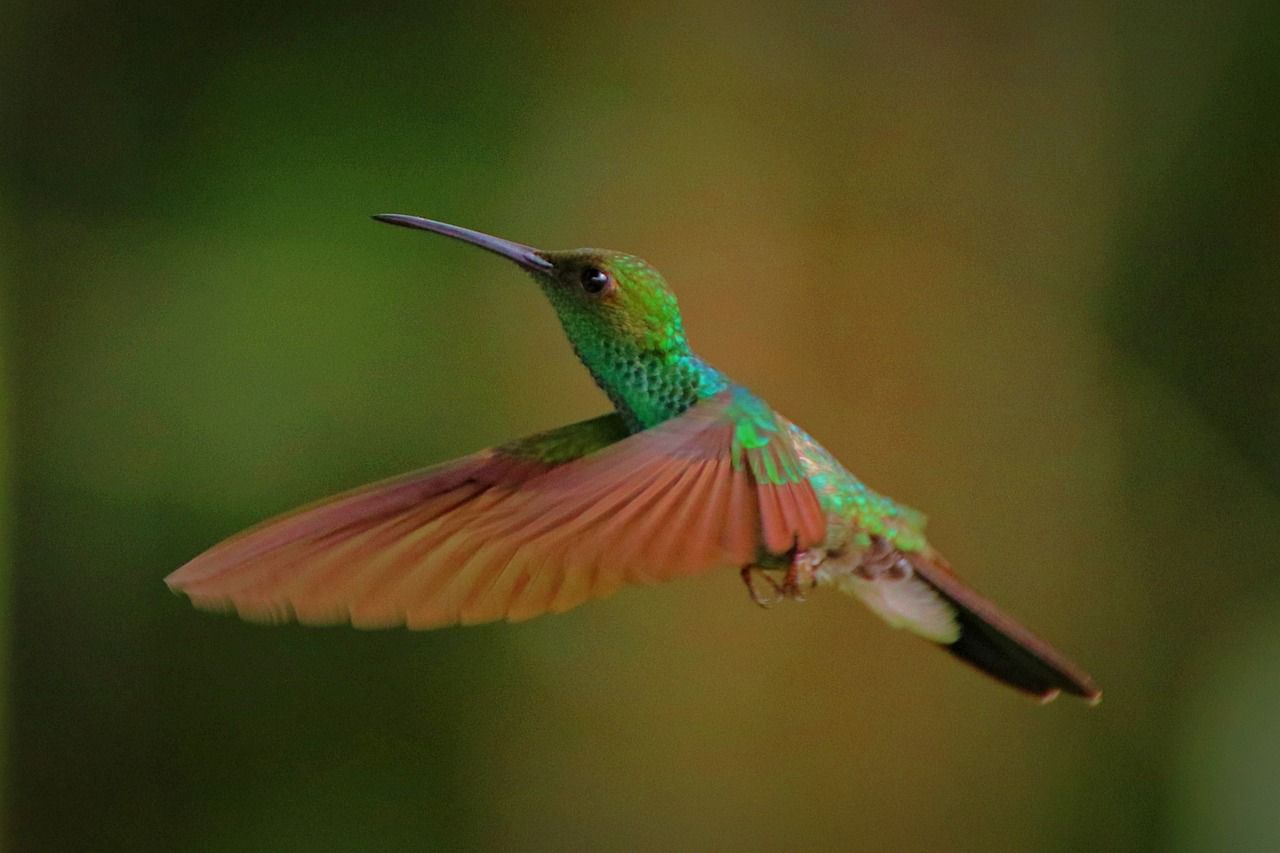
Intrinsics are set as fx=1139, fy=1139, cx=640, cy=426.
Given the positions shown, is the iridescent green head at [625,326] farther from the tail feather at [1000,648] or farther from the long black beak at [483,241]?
the tail feather at [1000,648]

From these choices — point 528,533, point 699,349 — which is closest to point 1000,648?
point 528,533

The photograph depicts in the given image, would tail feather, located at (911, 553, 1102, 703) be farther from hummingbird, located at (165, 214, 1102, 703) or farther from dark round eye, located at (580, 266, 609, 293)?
dark round eye, located at (580, 266, 609, 293)

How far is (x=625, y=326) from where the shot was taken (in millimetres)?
750

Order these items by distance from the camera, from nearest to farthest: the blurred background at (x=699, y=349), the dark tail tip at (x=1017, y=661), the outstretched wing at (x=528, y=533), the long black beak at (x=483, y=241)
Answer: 1. the outstretched wing at (x=528, y=533)
2. the long black beak at (x=483, y=241)
3. the dark tail tip at (x=1017, y=661)
4. the blurred background at (x=699, y=349)

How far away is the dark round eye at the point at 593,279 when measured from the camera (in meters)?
0.74

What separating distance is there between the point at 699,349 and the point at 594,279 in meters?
1.20

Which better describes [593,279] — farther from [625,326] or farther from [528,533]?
[528,533]

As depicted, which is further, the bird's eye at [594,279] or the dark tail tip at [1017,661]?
the dark tail tip at [1017,661]


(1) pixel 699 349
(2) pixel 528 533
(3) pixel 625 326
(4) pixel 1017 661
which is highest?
(1) pixel 699 349

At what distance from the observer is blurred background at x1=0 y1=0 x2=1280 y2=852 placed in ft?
5.25

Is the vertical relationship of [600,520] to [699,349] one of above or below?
below

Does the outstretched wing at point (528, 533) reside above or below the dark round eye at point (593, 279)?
below

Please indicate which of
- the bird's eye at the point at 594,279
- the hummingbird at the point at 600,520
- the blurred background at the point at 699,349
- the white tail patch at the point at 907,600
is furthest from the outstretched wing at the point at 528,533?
the blurred background at the point at 699,349

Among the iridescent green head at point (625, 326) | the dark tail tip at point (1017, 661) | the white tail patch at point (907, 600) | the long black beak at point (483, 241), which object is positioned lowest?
the dark tail tip at point (1017, 661)
